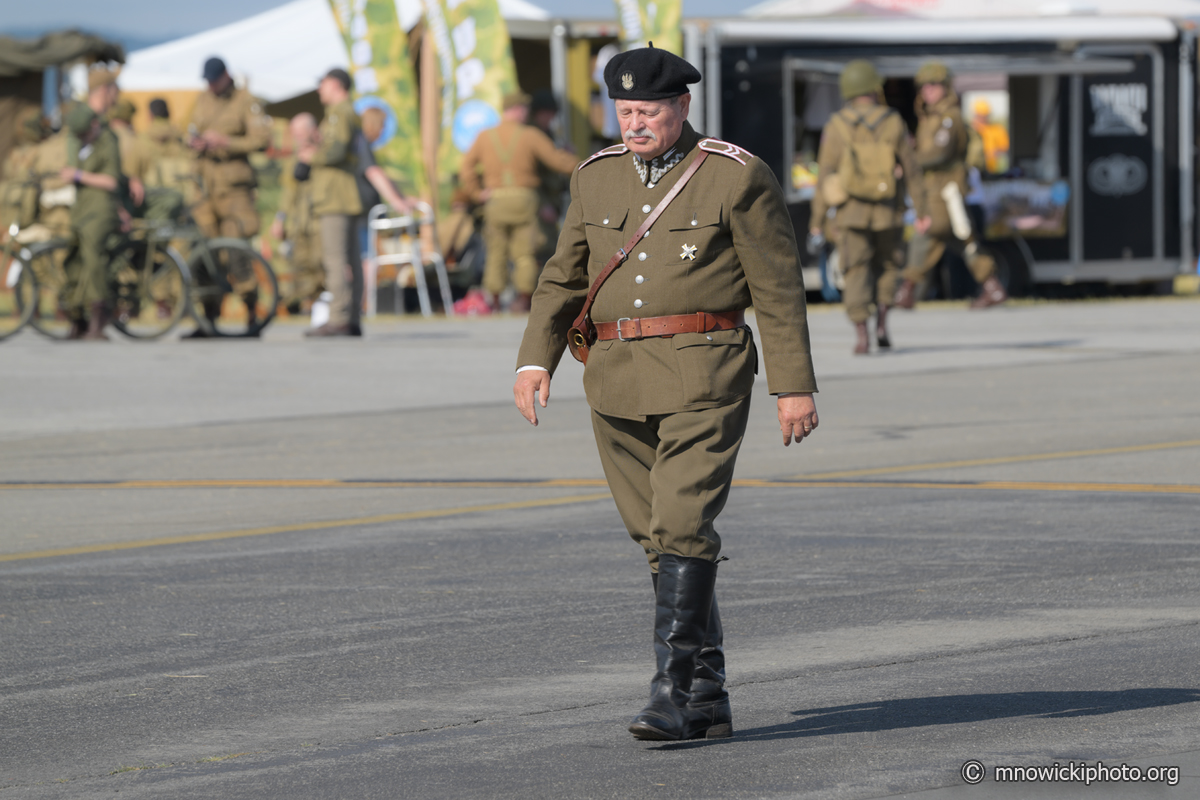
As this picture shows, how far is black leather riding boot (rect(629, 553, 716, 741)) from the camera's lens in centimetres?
482

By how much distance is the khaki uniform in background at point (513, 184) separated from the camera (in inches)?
825

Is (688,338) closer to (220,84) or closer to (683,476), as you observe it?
(683,476)

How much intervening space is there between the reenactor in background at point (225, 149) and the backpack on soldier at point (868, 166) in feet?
23.0

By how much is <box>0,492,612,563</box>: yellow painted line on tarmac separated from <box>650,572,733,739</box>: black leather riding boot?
3530 mm

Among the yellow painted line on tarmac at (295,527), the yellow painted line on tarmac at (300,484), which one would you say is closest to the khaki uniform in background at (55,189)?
the yellow painted line on tarmac at (300,484)

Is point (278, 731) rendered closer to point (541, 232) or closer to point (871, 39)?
point (541, 232)

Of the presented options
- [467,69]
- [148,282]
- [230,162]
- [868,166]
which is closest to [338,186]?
[148,282]

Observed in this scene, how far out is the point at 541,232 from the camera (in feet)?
69.6

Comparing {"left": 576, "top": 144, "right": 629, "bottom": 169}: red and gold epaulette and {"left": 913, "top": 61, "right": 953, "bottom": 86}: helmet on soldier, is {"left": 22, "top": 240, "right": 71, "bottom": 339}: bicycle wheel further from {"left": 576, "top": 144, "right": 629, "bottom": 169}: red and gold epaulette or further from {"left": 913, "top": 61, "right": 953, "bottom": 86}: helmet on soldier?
{"left": 576, "top": 144, "right": 629, "bottom": 169}: red and gold epaulette

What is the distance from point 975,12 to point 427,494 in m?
16.7

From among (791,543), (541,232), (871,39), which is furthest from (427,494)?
(871,39)

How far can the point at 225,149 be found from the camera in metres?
20.2

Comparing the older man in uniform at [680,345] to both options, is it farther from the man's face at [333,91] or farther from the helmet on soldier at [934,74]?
the helmet on soldier at [934,74]

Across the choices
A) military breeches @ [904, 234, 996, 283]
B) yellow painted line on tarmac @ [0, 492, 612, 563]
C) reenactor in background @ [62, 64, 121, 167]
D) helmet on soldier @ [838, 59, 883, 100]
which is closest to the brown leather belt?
yellow painted line on tarmac @ [0, 492, 612, 563]
